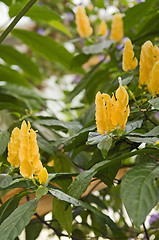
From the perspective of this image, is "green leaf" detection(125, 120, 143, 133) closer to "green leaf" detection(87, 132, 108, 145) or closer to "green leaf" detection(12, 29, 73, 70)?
"green leaf" detection(87, 132, 108, 145)

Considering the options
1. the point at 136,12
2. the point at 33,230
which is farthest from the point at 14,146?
the point at 136,12

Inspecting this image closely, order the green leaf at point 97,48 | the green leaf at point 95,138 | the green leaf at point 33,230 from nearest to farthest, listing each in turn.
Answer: the green leaf at point 95,138 < the green leaf at point 33,230 < the green leaf at point 97,48

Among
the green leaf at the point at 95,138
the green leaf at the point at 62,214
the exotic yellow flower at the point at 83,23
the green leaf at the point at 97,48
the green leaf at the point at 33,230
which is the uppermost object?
the exotic yellow flower at the point at 83,23

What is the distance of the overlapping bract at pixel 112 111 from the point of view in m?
0.47

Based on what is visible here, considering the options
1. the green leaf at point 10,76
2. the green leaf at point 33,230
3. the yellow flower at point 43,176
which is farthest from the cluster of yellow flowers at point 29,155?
the green leaf at point 10,76

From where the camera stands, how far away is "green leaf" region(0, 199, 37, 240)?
1.45 ft

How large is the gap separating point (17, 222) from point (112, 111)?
7.0 inches

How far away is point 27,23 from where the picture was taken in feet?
7.73

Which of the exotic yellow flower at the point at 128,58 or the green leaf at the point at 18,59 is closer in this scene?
the exotic yellow flower at the point at 128,58

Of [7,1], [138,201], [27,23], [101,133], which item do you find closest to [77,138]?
[101,133]

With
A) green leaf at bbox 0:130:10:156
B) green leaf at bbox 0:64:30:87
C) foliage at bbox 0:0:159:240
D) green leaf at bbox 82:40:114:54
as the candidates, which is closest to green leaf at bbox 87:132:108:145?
foliage at bbox 0:0:159:240

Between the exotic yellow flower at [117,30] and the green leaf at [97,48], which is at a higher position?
the exotic yellow flower at [117,30]

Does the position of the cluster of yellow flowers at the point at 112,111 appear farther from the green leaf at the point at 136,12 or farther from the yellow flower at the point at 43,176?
the green leaf at the point at 136,12

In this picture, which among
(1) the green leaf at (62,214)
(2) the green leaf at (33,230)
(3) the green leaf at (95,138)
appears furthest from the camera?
(2) the green leaf at (33,230)
